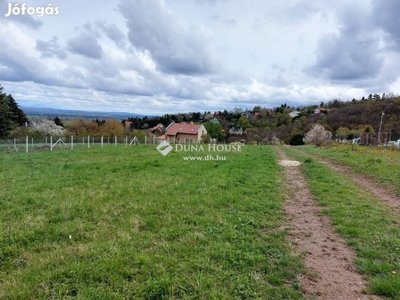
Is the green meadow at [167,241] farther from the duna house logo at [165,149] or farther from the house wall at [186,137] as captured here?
the house wall at [186,137]

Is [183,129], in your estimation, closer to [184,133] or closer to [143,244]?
[184,133]

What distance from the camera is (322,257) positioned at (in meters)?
3.01

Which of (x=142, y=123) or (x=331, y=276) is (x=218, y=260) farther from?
(x=142, y=123)

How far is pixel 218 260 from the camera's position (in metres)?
2.79

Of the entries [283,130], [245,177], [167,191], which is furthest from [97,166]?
[283,130]

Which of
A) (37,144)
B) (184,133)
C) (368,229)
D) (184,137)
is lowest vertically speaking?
(184,137)

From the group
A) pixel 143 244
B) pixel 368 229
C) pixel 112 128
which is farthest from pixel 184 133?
pixel 143 244

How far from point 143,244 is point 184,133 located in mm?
50285

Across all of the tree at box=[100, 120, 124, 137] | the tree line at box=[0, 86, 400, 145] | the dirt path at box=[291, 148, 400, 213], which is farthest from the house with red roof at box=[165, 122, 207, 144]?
the dirt path at box=[291, 148, 400, 213]

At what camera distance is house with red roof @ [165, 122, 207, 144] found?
52.1m

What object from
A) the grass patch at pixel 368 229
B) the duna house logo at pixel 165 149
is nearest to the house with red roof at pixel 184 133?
the duna house logo at pixel 165 149

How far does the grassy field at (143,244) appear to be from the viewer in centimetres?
230

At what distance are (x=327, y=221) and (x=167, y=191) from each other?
3.54 meters

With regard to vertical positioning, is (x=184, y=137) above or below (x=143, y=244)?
below
